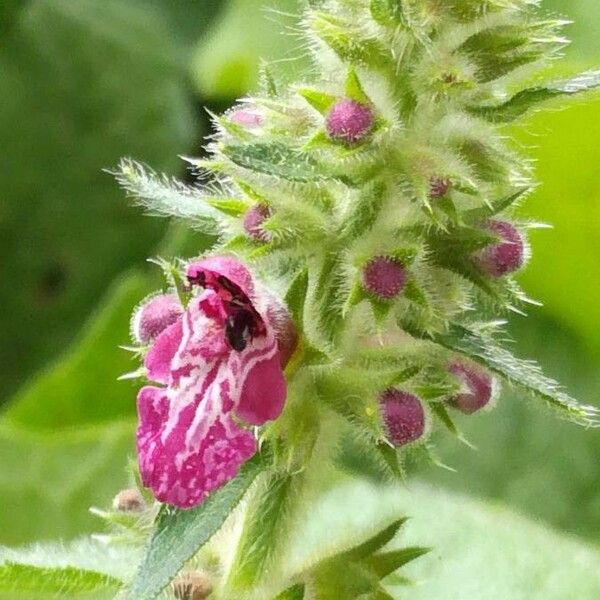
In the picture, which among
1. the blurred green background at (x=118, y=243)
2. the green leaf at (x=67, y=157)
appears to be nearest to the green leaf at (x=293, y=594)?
the blurred green background at (x=118, y=243)

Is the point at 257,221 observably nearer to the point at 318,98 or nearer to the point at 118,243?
the point at 318,98

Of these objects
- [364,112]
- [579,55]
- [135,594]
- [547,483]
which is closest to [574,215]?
[579,55]

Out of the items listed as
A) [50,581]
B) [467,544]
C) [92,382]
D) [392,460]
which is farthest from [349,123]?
[92,382]

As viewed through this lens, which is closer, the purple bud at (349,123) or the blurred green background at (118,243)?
the purple bud at (349,123)

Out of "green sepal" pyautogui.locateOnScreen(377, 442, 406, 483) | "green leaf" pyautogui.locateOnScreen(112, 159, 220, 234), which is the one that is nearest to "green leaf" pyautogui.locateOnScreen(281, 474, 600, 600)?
"green sepal" pyautogui.locateOnScreen(377, 442, 406, 483)

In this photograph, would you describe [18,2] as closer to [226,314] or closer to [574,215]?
→ [574,215]

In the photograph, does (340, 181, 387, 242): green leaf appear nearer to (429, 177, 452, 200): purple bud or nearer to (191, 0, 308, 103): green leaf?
(429, 177, 452, 200): purple bud

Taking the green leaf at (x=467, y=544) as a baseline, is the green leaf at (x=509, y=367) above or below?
above

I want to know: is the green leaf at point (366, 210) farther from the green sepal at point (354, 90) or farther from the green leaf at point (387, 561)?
the green leaf at point (387, 561)
